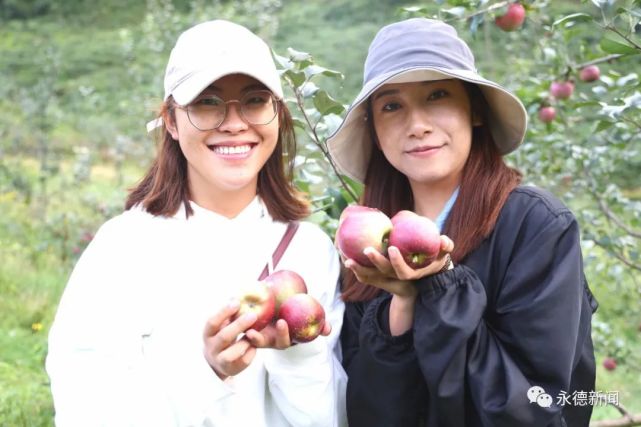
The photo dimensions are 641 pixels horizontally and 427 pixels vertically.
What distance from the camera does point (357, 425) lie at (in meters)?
1.52

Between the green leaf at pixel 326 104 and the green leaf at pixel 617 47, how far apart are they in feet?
2.15

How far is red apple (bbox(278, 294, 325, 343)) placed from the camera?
1.38 m

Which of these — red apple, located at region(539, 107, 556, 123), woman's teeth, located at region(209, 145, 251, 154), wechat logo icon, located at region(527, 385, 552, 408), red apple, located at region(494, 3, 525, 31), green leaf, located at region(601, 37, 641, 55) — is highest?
red apple, located at region(494, 3, 525, 31)

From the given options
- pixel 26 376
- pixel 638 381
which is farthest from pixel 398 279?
pixel 638 381

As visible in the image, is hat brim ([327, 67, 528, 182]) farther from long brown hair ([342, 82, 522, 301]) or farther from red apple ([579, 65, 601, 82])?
red apple ([579, 65, 601, 82])

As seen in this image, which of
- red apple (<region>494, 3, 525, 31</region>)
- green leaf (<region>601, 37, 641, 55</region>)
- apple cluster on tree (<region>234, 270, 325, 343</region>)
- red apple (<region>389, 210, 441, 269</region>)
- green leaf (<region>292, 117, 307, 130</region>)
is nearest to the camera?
red apple (<region>389, 210, 441, 269</region>)

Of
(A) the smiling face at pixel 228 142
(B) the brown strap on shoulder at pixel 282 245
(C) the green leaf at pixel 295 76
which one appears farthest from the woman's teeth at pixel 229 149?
(C) the green leaf at pixel 295 76

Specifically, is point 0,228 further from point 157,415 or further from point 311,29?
point 311,29

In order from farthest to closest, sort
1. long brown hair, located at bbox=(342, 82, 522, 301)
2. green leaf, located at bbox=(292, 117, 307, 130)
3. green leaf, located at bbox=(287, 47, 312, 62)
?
1. green leaf, located at bbox=(292, 117, 307, 130)
2. green leaf, located at bbox=(287, 47, 312, 62)
3. long brown hair, located at bbox=(342, 82, 522, 301)

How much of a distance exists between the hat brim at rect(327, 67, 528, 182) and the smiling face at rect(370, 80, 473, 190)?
4 cm

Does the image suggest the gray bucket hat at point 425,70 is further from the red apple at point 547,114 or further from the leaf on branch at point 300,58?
the red apple at point 547,114

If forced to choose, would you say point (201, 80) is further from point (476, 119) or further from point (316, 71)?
point (476, 119)

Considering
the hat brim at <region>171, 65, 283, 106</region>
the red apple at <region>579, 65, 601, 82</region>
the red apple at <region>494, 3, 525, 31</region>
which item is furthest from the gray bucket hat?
the red apple at <region>579, 65, 601, 82</region>

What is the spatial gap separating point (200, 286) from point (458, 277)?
53 centimetres
